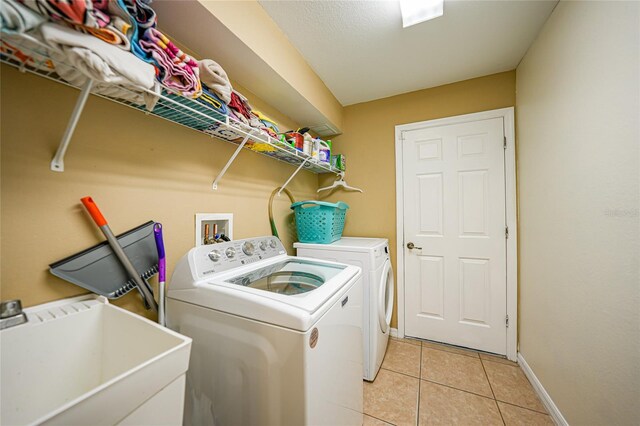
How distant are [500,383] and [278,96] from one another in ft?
9.16

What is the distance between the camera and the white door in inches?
78.6

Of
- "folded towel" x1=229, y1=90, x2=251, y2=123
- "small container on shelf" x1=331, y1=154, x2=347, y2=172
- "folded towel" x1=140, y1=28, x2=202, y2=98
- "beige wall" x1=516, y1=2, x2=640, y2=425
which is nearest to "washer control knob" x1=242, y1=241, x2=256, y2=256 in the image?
"folded towel" x1=229, y1=90, x2=251, y2=123

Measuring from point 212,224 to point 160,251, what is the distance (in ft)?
1.29

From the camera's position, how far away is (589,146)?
1.11 metres

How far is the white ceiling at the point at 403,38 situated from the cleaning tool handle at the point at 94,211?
1.37 metres

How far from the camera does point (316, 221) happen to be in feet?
6.23

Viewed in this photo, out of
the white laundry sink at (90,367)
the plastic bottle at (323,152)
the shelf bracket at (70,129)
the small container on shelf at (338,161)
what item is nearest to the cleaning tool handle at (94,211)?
the shelf bracket at (70,129)

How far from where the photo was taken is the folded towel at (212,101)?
3.17 ft

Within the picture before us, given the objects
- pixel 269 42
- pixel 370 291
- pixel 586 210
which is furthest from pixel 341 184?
pixel 586 210

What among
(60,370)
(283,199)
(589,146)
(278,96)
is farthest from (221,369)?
(589,146)

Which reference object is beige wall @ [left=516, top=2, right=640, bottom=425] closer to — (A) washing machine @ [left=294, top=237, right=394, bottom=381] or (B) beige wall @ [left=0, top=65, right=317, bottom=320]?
(A) washing machine @ [left=294, top=237, right=394, bottom=381]

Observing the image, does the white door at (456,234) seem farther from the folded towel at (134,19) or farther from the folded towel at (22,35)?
the folded towel at (22,35)

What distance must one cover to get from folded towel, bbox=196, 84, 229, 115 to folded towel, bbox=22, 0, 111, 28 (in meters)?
0.38

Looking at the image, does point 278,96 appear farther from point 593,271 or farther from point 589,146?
point 593,271
